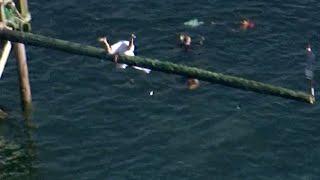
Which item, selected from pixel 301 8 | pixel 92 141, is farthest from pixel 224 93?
pixel 301 8

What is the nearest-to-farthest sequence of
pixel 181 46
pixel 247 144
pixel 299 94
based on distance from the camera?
pixel 299 94
pixel 247 144
pixel 181 46

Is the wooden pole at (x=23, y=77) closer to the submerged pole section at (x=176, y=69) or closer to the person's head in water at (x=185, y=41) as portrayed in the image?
the submerged pole section at (x=176, y=69)

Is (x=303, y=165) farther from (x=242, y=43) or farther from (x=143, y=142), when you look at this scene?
(x=242, y=43)

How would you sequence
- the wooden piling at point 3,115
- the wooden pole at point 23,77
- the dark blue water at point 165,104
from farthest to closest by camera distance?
the wooden piling at point 3,115 → the wooden pole at point 23,77 → the dark blue water at point 165,104

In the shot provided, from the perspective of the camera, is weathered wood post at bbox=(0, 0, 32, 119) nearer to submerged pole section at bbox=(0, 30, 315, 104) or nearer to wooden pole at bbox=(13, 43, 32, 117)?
wooden pole at bbox=(13, 43, 32, 117)

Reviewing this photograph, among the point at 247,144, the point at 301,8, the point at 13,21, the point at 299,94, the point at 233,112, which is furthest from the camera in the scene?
the point at 301,8

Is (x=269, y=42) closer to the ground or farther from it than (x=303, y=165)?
farther from it

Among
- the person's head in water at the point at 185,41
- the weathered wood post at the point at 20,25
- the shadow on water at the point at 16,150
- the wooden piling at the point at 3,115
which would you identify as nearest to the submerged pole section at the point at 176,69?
the weathered wood post at the point at 20,25
